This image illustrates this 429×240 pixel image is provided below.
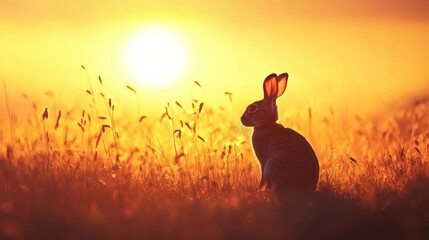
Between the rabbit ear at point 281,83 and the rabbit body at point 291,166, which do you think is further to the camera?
the rabbit ear at point 281,83

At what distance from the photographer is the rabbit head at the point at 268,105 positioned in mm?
8562

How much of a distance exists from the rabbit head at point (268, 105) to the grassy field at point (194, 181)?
11.6 inches

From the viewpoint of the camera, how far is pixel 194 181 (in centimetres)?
820

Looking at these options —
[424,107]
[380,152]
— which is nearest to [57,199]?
[380,152]

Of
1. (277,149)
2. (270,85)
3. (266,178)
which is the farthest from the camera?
(270,85)

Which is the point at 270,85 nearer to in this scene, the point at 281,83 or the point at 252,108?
the point at 281,83

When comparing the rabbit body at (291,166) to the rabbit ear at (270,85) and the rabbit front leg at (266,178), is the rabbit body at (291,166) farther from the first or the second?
the rabbit ear at (270,85)

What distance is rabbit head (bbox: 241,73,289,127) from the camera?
8562mm

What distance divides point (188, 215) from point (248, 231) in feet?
1.76

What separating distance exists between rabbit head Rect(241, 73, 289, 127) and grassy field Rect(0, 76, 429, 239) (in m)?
0.29

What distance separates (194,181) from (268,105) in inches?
45.0

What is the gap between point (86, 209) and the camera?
6.75 metres

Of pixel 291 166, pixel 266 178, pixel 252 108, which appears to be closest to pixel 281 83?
pixel 252 108

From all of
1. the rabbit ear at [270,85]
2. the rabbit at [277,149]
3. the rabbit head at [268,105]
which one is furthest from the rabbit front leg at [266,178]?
the rabbit ear at [270,85]
